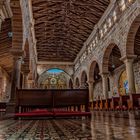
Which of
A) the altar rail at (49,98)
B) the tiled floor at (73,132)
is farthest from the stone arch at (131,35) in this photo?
the tiled floor at (73,132)

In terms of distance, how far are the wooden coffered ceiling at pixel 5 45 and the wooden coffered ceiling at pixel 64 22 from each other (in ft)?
13.2

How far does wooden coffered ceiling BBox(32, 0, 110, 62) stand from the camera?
51.1 ft

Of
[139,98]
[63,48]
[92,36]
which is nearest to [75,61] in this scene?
[63,48]

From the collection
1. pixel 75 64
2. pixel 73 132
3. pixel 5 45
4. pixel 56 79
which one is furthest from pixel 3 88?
pixel 73 132

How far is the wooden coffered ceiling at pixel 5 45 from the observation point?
12133mm

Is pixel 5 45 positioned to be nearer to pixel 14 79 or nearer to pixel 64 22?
pixel 14 79

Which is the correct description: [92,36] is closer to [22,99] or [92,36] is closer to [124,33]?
[124,33]

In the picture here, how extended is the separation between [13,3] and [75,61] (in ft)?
71.9

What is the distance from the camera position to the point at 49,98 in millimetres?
8695

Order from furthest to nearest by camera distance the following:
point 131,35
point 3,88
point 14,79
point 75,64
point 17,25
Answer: point 75,64 → point 3,88 → point 131,35 → point 17,25 → point 14,79

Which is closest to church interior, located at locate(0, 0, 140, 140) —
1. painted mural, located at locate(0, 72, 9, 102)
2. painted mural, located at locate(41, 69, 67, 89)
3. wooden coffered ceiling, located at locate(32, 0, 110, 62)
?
wooden coffered ceiling, located at locate(32, 0, 110, 62)

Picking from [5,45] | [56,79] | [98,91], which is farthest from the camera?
[56,79]

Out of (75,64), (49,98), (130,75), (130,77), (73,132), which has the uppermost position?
(75,64)

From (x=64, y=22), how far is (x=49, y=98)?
39.4ft
